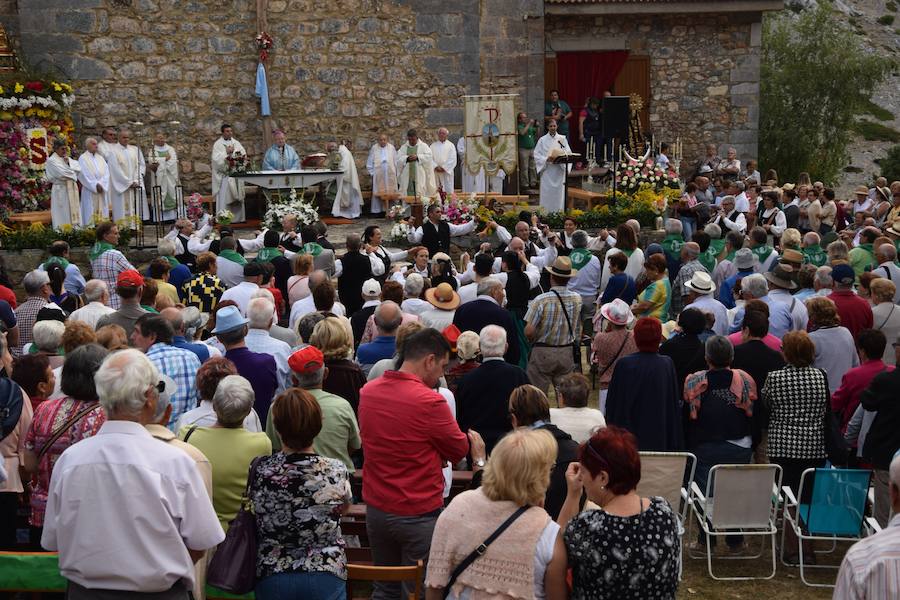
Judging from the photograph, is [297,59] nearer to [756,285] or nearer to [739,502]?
[756,285]

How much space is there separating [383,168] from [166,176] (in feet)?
11.8

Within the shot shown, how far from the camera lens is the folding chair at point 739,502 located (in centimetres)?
634

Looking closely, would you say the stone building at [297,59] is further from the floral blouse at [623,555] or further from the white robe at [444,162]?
the floral blouse at [623,555]

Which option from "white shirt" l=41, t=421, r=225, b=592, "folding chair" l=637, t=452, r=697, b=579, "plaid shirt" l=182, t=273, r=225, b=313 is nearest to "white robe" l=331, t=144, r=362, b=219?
"plaid shirt" l=182, t=273, r=225, b=313

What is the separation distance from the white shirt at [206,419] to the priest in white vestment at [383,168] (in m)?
13.5

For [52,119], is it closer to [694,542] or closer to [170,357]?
[170,357]

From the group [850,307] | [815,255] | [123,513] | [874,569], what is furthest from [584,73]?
[874,569]

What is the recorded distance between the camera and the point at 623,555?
3820 millimetres

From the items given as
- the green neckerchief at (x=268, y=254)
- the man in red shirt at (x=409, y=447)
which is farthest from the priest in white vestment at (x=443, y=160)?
the man in red shirt at (x=409, y=447)

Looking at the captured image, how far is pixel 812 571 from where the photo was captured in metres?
6.68

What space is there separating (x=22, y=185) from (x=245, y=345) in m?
11.5

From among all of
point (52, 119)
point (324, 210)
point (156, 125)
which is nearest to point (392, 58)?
point (324, 210)

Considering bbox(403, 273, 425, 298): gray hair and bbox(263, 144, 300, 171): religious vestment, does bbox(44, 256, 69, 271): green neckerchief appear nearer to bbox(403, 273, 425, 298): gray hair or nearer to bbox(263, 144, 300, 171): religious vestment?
bbox(403, 273, 425, 298): gray hair

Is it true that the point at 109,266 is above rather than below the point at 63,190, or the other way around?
below
